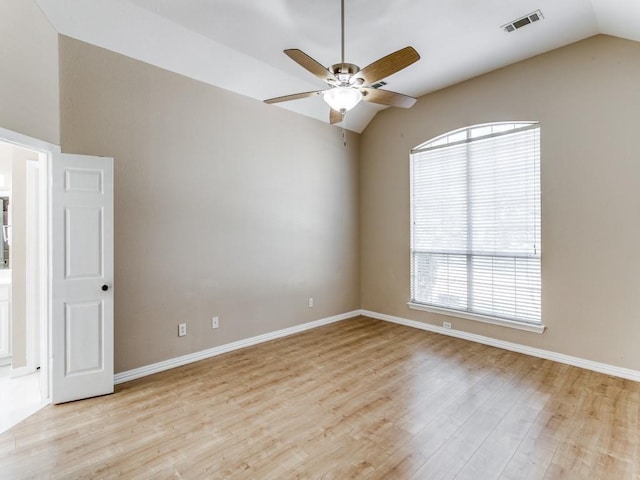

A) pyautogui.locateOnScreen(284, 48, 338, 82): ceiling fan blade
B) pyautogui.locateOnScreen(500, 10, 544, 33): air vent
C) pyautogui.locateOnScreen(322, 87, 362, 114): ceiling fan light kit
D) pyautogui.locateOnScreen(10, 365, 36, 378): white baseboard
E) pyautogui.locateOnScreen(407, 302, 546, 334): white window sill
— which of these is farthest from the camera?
pyautogui.locateOnScreen(407, 302, 546, 334): white window sill

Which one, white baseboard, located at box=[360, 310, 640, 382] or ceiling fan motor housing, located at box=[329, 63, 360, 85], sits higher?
ceiling fan motor housing, located at box=[329, 63, 360, 85]

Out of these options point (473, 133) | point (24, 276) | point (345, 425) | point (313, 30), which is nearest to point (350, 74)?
point (313, 30)

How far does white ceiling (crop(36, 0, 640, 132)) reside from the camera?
2795 millimetres

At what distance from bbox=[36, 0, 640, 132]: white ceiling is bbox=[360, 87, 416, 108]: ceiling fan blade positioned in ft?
2.77

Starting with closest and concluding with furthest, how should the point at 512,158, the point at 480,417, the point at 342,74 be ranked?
the point at 342,74
the point at 480,417
the point at 512,158

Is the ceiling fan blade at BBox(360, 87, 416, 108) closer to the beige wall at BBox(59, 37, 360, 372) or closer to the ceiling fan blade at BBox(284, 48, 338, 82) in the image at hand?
the ceiling fan blade at BBox(284, 48, 338, 82)

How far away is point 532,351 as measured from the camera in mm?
3785

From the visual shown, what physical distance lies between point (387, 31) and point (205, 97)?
2.04m

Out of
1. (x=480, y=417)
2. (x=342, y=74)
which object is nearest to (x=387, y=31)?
(x=342, y=74)

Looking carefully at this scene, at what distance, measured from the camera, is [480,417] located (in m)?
2.55

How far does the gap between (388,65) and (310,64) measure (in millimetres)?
524

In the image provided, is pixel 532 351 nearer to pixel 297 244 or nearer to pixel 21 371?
pixel 297 244

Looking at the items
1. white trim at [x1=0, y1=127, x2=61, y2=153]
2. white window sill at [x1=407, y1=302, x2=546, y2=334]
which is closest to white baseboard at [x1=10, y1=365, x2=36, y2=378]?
white trim at [x1=0, y1=127, x2=61, y2=153]

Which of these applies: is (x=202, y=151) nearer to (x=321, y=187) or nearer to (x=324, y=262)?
(x=321, y=187)
